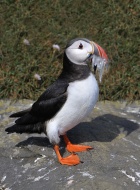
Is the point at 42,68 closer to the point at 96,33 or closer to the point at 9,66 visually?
the point at 9,66

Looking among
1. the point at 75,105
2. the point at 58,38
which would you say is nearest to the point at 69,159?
the point at 75,105

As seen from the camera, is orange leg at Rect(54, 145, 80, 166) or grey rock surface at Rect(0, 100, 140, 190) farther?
orange leg at Rect(54, 145, 80, 166)

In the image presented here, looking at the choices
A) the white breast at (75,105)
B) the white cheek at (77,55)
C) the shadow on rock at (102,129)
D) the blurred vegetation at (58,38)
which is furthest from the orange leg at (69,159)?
the blurred vegetation at (58,38)

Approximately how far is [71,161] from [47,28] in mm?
3419

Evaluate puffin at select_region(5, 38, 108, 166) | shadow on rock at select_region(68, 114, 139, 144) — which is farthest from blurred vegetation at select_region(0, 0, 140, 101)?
puffin at select_region(5, 38, 108, 166)

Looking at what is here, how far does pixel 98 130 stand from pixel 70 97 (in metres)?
1.05

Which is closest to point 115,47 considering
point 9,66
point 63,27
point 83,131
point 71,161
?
point 63,27

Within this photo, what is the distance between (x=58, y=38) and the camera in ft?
22.6

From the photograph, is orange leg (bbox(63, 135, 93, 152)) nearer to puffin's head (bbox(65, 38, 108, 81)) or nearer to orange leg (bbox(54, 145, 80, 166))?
orange leg (bbox(54, 145, 80, 166))

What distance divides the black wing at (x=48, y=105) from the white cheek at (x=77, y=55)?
23 centimetres

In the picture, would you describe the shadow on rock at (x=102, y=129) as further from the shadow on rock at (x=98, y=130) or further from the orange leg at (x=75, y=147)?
the orange leg at (x=75, y=147)

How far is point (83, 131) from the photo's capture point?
484 centimetres

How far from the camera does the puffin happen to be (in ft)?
13.1

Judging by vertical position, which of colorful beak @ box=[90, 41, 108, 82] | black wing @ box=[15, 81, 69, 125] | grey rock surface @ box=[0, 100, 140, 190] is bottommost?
grey rock surface @ box=[0, 100, 140, 190]
